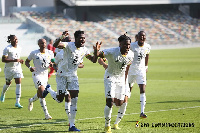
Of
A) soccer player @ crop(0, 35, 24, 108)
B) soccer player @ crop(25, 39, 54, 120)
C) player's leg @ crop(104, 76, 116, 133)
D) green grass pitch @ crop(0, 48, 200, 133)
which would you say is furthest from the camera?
soccer player @ crop(0, 35, 24, 108)

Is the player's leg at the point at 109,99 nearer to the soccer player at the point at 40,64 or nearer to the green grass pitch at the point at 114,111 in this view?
the green grass pitch at the point at 114,111

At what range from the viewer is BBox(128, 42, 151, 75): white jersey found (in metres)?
12.8

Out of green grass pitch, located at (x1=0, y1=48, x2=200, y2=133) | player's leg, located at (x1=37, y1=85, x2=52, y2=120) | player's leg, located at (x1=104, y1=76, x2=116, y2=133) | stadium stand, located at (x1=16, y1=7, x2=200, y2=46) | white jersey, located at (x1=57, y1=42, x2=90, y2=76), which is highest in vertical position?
white jersey, located at (x1=57, y1=42, x2=90, y2=76)

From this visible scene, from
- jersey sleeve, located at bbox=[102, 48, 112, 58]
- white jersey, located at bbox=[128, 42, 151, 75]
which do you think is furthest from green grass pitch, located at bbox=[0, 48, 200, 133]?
jersey sleeve, located at bbox=[102, 48, 112, 58]

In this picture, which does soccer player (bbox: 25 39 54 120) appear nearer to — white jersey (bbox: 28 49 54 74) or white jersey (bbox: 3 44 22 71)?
white jersey (bbox: 28 49 54 74)

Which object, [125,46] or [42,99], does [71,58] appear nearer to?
[125,46]

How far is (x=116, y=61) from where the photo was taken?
1027 centimetres

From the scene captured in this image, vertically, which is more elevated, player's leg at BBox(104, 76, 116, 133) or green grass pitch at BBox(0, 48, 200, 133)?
player's leg at BBox(104, 76, 116, 133)

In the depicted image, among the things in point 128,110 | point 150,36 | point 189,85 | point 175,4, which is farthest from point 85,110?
point 175,4

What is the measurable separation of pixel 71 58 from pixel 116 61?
1187 millimetres

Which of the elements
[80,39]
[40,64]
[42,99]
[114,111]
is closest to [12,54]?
[40,64]

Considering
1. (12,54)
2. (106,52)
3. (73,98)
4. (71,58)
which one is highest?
(106,52)

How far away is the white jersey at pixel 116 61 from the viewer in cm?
1021

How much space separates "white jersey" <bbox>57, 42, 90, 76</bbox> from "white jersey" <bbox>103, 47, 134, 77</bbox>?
753 millimetres
